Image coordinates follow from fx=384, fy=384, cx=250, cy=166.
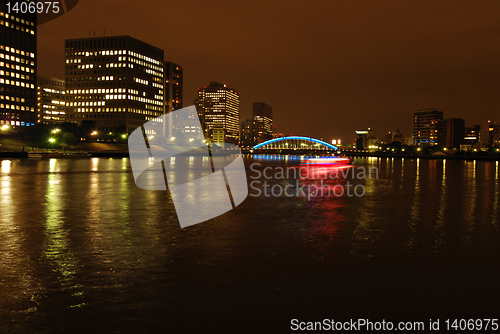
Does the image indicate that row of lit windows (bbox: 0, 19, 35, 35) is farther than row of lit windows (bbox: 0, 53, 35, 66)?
No

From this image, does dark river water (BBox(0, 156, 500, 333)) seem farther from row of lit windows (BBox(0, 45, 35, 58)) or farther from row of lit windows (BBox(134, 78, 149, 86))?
row of lit windows (BBox(134, 78, 149, 86))

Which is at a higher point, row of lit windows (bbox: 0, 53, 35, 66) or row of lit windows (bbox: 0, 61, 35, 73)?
row of lit windows (bbox: 0, 53, 35, 66)

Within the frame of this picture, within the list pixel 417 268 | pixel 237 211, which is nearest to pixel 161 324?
pixel 417 268

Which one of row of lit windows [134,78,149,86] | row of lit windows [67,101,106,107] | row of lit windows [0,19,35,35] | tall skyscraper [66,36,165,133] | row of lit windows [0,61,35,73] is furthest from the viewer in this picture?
row of lit windows [134,78,149,86]

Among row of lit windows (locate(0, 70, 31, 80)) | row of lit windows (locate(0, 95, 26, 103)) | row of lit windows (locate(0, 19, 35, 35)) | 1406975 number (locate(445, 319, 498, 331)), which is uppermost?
row of lit windows (locate(0, 19, 35, 35))

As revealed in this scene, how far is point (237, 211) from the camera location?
1476 cm

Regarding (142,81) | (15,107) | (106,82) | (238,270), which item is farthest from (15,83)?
(238,270)

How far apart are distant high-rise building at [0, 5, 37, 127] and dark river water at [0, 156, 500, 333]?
479 feet

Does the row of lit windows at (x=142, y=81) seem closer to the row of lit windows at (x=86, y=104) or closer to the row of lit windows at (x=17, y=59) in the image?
the row of lit windows at (x=86, y=104)

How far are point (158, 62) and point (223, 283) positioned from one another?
18898 cm

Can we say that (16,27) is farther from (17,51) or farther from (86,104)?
(86,104)

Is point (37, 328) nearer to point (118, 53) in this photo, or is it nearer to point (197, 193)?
point (197, 193)

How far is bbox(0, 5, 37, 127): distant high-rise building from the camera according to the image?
136125mm

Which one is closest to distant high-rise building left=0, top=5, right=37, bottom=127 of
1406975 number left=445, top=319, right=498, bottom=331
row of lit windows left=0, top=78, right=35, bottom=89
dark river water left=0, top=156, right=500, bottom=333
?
row of lit windows left=0, top=78, right=35, bottom=89
